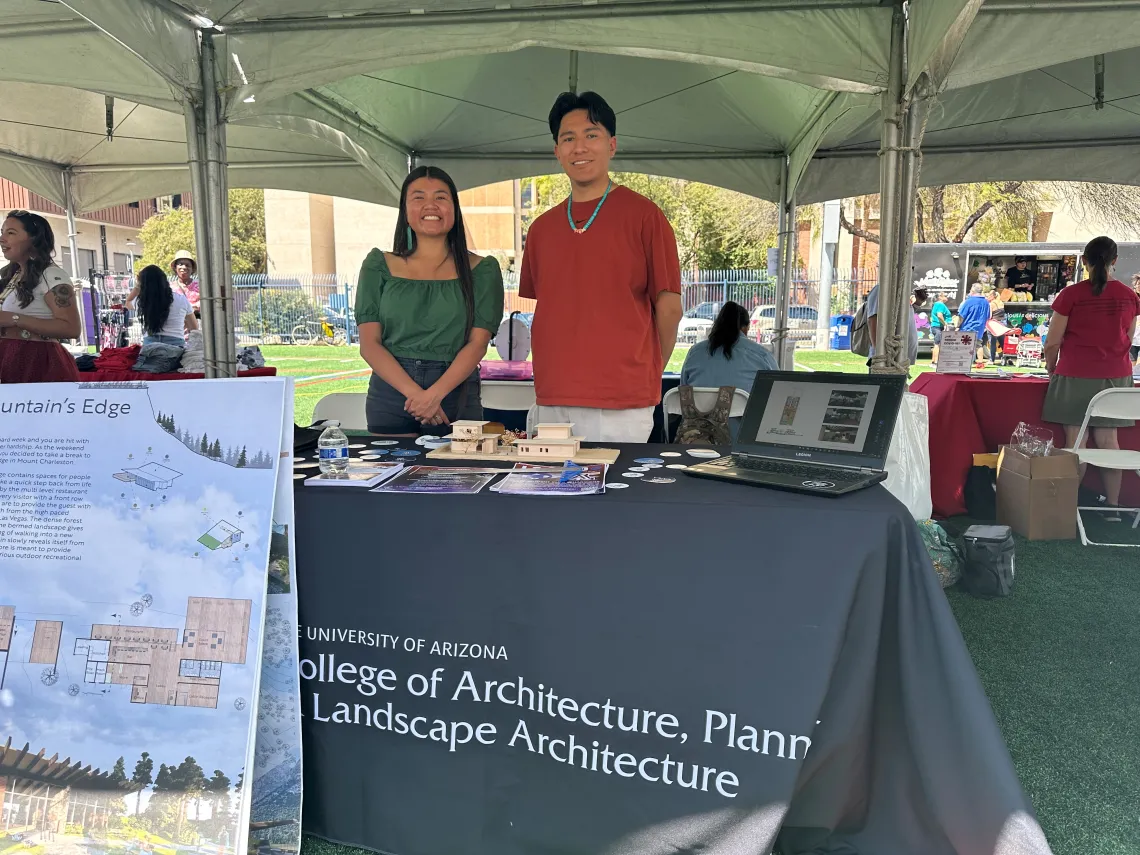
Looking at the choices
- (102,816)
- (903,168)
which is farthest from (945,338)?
(102,816)

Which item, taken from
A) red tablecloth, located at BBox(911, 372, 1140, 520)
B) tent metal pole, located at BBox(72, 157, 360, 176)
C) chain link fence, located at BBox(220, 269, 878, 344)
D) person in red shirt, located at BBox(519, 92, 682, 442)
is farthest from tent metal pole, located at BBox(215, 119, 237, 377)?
chain link fence, located at BBox(220, 269, 878, 344)

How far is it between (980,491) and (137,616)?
4229 millimetres

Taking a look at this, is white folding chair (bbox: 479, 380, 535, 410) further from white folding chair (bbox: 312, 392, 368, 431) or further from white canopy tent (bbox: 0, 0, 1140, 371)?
white canopy tent (bbox: 0, 0, 1140, 371)

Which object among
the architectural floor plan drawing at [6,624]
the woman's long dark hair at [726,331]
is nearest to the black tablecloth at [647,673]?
the architectural floor plan drawing at [6,624]

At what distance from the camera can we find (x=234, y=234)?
3016cm

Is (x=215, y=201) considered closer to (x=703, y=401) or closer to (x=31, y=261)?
(x=31, y=261)

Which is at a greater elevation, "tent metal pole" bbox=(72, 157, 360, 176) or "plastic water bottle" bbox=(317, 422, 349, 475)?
"tent metal pole" bbox=(72, 157, 360, 176)

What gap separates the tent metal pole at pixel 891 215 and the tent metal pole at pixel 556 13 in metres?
0.23

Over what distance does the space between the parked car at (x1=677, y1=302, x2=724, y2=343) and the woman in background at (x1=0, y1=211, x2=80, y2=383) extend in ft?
41.7

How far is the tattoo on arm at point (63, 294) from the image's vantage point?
2758 millimetres

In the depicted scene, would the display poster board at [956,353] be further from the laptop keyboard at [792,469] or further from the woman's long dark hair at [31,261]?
the woman's long dark hair at [31,261]

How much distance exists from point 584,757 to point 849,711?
0.47 m

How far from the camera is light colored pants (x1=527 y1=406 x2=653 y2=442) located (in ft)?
6.68

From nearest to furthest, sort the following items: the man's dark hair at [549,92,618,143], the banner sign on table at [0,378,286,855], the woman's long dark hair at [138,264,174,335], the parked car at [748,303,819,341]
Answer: the banner sign on table at [0,378,286,855] < the man's dark hair at [549,92,618,143] < the woman's long dark hair at [138,264,174,335] < the parked car at [748,303,819,341]
